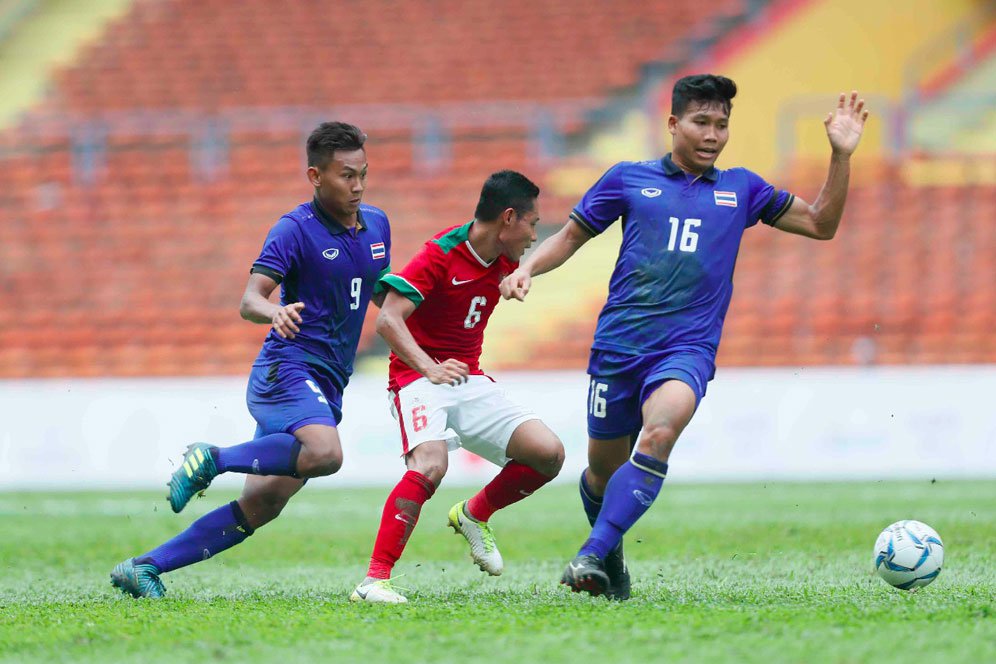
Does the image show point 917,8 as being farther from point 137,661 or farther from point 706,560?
point 137,661

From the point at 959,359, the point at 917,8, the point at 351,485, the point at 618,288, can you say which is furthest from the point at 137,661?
the point at 917,8

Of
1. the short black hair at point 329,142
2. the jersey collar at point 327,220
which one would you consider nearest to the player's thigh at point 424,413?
the jersey collar at point 327,220

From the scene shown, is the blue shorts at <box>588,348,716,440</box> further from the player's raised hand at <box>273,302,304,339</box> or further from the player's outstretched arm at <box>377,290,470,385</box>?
the player's raised hand at <box>273,302,304,339</box>

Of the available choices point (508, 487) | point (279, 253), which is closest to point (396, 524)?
point (508, 487)

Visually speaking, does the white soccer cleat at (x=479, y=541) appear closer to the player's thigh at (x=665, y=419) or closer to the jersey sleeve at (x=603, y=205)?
the player's thigh at (x=665, y=419)

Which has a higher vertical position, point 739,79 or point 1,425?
point 739,79

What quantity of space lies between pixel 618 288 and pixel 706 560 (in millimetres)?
2254

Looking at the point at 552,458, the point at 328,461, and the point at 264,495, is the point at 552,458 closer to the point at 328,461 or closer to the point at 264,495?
the point at 328,461

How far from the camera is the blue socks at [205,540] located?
618 centimetres

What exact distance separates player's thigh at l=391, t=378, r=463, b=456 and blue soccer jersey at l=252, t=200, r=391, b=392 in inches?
12.1

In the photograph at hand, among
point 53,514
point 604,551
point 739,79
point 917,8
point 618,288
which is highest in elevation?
point 917,8

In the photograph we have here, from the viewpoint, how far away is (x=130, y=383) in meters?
14.2

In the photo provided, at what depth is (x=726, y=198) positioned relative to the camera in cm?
594

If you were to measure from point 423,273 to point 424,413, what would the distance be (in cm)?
63
